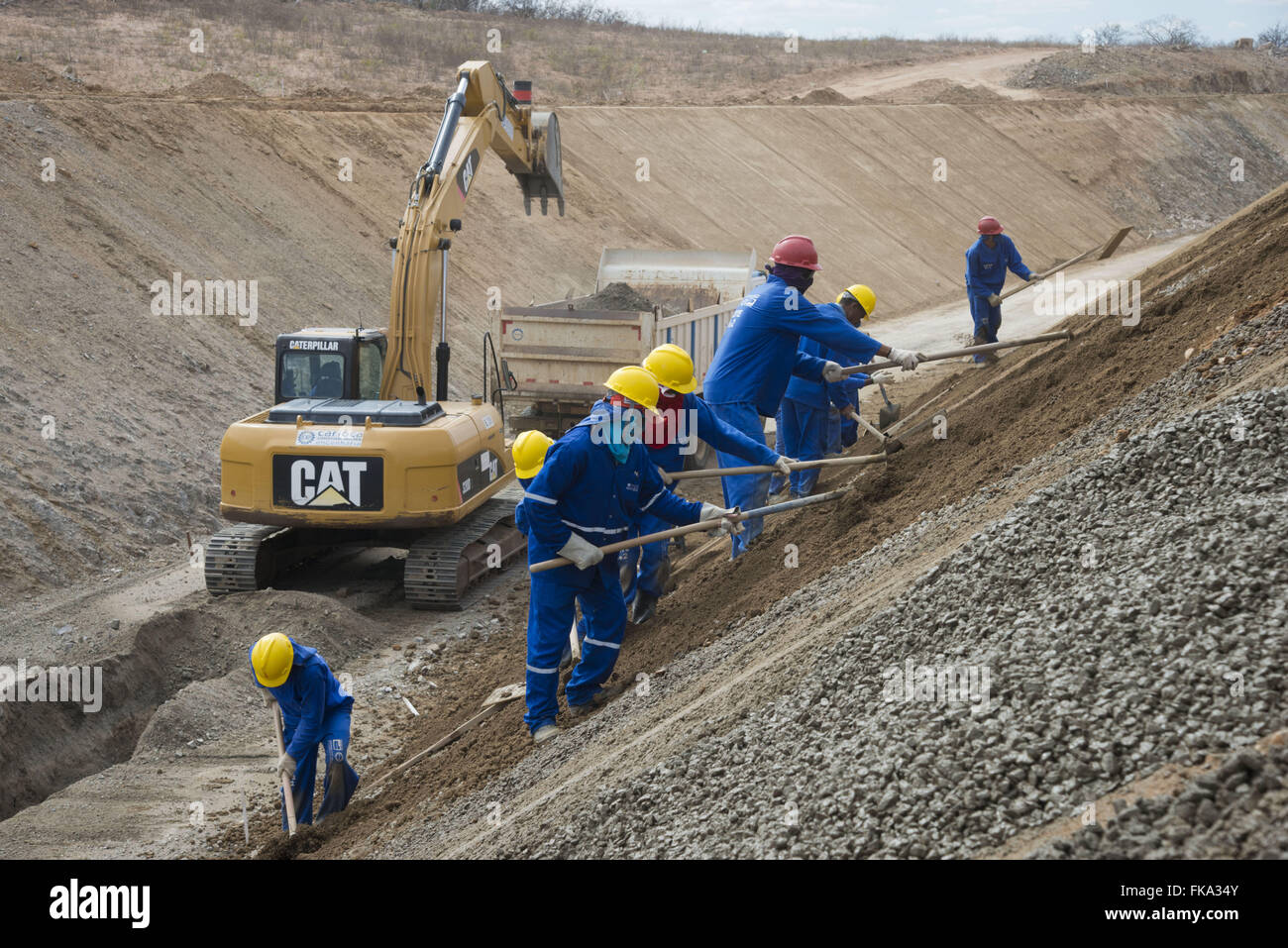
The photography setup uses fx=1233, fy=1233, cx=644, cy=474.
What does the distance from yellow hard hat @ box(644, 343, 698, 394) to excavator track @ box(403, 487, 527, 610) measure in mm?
3378

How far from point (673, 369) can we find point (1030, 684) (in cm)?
394

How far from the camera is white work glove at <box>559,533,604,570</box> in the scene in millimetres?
6594

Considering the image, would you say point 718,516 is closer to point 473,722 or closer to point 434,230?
point 473,722

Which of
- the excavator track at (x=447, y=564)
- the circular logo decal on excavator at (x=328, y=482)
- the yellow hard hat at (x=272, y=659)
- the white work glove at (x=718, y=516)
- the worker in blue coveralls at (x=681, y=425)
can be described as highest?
the worker in blue coveralls at (x=681, y=425)

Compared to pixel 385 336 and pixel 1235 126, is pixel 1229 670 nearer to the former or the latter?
pixel 385 336

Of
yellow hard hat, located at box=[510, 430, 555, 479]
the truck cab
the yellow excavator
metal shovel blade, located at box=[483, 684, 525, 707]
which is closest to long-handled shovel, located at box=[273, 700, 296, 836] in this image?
metal shovel blade, located at box=[483, 684, 525, 707]

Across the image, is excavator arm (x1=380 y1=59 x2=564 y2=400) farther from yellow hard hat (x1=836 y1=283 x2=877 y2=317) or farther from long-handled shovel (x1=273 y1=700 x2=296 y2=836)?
long-handled shovel (x1=273 y1=700 x2=296 y2=836)

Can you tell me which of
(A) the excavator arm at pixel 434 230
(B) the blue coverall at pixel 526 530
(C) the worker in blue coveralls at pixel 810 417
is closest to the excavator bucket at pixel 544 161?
(A) the excavator arm at pixel 434 230

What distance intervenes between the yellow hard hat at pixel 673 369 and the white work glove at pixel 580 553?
1506 mm

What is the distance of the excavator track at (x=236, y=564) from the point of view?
33.9 feet

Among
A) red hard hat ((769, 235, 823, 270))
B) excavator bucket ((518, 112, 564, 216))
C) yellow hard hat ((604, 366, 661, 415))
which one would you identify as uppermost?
excavator bucket ((518, 112, 564, 216))

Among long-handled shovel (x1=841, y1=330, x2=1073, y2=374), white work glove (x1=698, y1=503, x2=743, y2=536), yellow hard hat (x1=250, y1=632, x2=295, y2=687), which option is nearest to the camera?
yellow hard hat (x1=250, y1=632, x2=295, y2=687)

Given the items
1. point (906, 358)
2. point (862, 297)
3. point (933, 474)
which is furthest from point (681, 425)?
point (862, 297)

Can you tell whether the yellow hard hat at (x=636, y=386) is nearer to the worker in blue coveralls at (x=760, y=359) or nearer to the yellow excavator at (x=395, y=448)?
the worker in blue coveralls at (x=760, y=359)
